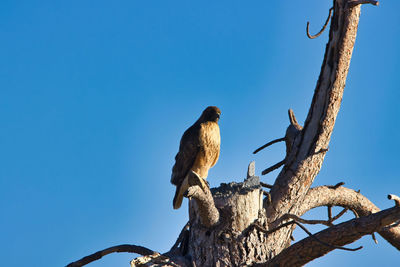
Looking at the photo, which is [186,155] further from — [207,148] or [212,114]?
[212,114]

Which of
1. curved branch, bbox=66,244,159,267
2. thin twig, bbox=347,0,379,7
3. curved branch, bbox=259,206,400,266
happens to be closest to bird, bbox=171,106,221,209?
curved branch, bbox=66,244,159,267

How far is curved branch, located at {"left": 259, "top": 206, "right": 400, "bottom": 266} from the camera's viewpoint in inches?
148

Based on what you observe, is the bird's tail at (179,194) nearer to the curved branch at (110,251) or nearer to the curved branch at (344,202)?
the curved branch at (344,202)

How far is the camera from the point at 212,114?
764cm

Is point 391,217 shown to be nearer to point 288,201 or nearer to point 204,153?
point 288,201

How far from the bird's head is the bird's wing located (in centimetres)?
37

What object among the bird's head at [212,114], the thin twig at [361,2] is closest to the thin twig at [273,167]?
the thin twig at [361,2]

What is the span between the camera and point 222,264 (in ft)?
13.4

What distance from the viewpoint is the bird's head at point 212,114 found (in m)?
7.62

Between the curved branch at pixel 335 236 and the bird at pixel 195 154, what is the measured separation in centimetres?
327

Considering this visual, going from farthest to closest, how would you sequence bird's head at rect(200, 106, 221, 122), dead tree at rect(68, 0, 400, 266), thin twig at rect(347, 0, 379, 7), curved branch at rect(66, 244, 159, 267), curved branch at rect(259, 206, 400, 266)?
bird's head at rect(200, 106, 221, 122), thin twig at rect(347, 0, 379, 7), curved branch at rect(66, 244, 159, 267), dead tree at rect(68, 0, 400, 266), curved branch at rect(259, 206, 400, 266)

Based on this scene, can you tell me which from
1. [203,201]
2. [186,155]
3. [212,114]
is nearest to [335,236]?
[203,201]

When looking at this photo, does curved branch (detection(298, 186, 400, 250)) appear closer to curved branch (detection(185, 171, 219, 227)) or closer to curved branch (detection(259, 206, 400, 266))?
curved branch (detection(259, 206, 400, 266))

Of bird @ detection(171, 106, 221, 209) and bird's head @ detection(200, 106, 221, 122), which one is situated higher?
bird's head @ detection(200, 106, 221, 122)
